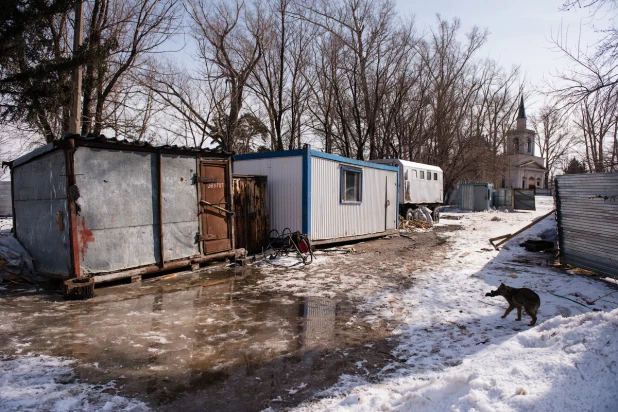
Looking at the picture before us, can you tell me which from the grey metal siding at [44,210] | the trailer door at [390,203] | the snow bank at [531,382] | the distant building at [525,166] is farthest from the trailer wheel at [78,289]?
the distant building at [525,166]

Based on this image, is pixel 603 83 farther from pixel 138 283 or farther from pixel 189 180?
pixel 138 283

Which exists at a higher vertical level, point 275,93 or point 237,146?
point 275,93

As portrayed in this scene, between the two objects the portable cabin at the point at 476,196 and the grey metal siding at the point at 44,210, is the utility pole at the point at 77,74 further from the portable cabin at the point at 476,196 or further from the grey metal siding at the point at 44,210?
the portable cabin at the point at 476,196

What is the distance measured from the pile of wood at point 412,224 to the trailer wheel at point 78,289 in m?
13.9

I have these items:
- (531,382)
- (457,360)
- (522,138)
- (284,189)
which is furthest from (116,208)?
(522,138)

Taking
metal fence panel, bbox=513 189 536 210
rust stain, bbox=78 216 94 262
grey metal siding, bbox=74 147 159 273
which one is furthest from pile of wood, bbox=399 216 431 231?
metal fence panel, bbox=513 189 536 210

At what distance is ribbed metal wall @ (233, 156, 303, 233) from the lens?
34.7 ft

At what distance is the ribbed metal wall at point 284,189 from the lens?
1057 cm

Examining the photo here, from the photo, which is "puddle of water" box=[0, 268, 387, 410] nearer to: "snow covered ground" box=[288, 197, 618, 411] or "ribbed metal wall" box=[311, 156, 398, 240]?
"snow covered ground" box=[288, 197, 618, 411]

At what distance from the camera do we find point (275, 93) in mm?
27594

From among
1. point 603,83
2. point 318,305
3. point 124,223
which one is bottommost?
point 318,305

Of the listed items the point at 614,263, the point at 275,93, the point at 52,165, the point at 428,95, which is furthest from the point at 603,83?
the point at 428,95

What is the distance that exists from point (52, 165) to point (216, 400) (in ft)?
18.8

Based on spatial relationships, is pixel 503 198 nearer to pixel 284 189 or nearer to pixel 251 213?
pixel 284 189
